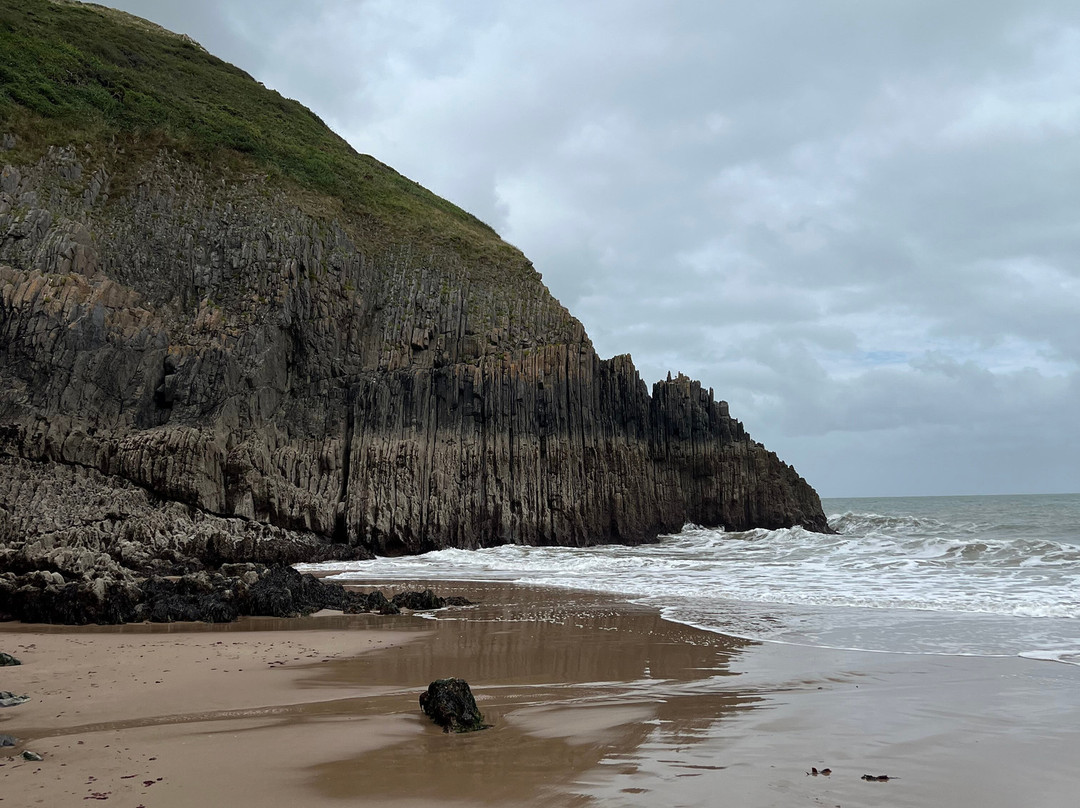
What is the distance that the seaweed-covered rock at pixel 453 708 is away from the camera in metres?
5.70

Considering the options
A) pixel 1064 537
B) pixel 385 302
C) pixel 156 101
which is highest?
pixel 156 101

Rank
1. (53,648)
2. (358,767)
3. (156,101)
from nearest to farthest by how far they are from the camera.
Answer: (358,767)
(53,648)
(156,101)

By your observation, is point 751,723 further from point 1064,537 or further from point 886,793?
point 1064,537

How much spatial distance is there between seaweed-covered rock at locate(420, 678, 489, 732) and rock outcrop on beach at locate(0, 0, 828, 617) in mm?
16844

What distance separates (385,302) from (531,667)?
1079 inches

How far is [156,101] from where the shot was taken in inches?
1511

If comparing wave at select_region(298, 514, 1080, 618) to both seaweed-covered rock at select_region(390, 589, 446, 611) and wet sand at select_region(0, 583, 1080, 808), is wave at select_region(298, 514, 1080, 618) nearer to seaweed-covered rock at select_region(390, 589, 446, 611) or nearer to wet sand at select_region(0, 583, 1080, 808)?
seaweed-covered rock at select_region(390, 589, 446, 611)

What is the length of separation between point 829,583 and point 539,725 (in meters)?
12.3

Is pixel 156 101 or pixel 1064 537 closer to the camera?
pixel 1064 537

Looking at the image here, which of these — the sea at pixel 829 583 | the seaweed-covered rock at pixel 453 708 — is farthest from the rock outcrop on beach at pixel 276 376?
the seaweed-covered rock at pixel 453 708

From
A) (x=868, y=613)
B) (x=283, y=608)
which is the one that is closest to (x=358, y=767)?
(x=283, y=608)

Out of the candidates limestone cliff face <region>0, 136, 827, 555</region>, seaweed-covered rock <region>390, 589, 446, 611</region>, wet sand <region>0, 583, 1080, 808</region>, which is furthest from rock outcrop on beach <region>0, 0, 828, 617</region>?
wet sand <region>0, 583, 1080, 808</region>

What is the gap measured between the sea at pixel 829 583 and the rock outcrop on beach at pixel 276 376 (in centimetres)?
262

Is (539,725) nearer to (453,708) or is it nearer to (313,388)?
(453,708)
